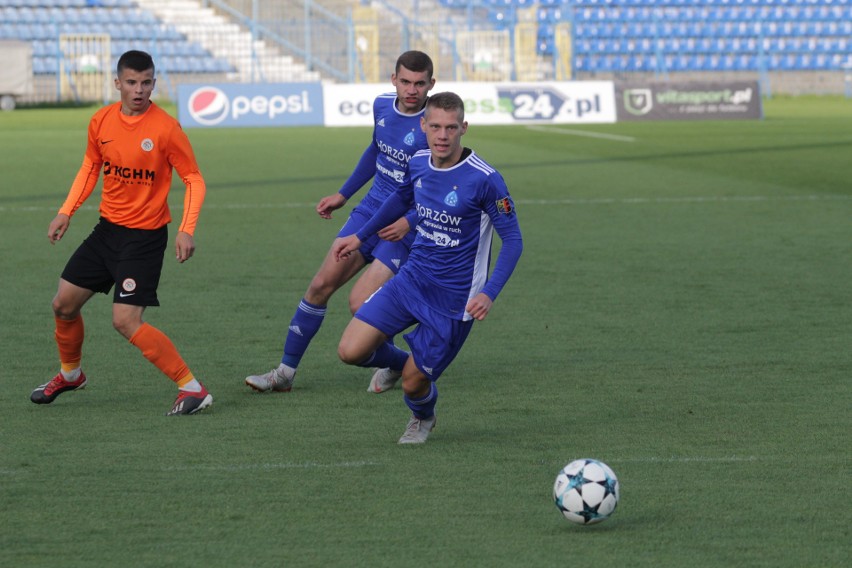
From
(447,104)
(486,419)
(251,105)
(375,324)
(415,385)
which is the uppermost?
(447,104)

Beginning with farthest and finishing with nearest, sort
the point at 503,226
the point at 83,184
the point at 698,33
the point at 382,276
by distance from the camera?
the point at 698,33 → the point at 382,276 → the point at 83,184 → the point at 503,226

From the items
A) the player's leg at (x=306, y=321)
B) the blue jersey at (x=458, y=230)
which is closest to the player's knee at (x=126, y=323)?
the player's leg at (x=306, y=321)

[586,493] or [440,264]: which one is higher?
[440,264]

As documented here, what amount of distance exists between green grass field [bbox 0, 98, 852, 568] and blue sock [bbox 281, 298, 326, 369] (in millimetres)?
177

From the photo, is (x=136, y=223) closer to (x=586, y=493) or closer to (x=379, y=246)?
(x=379, y=246)

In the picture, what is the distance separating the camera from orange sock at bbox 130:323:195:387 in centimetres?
632

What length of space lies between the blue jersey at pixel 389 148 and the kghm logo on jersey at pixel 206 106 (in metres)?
22.4

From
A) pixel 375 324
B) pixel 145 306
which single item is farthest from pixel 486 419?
pixel 145 306

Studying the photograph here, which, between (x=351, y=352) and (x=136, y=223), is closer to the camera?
(x=351, y=352)

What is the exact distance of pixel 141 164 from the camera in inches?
247

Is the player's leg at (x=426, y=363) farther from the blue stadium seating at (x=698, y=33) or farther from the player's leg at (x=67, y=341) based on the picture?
the blue stadium seating at (x=698, y=33)

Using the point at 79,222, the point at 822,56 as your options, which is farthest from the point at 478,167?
the point at 822,56

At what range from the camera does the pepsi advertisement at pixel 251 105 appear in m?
29.1

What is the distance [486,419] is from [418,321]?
2.29 feet
